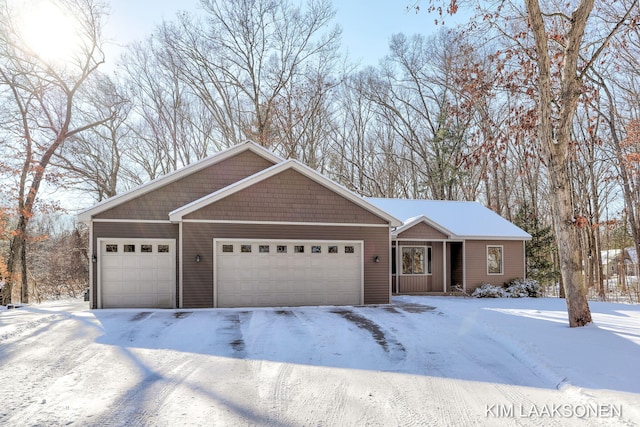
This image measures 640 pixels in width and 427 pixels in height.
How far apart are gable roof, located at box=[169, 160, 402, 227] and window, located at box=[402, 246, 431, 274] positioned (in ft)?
13.3

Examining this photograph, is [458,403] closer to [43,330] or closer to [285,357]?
[285,357]

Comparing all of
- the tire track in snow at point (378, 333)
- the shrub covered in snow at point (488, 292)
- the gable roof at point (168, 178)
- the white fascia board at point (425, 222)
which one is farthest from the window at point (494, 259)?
the gable roof at point (168, 178)

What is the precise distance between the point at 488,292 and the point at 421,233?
11.5 ft

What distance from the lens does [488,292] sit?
1792 cm

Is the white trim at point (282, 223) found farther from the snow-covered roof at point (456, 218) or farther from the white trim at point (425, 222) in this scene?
the snow-covered roof at point (456, 218)

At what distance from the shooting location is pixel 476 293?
17.9 m

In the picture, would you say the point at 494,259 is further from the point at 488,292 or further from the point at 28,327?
the point at 28,327

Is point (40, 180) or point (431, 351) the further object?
point (40, 180)

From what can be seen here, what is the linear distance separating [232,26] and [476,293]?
18857 mm

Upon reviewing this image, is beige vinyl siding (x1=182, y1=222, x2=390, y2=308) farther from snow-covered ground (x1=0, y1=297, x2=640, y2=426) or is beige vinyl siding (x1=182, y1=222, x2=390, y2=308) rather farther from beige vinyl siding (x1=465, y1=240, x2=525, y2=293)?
beige vinyl siding (x1=465, y1=240, x2=525, y2=293)

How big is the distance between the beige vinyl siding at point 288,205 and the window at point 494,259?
6945 millimetres

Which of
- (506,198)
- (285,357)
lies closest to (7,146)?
(285,357)

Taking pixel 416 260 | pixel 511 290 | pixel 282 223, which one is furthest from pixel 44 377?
pixel 511 290

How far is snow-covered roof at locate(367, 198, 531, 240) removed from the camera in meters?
18.4
